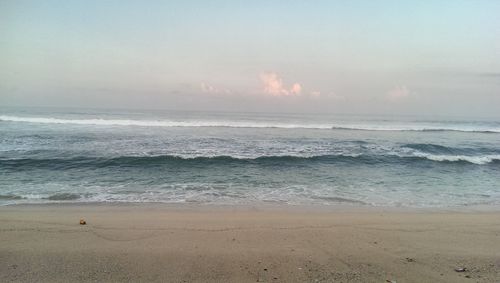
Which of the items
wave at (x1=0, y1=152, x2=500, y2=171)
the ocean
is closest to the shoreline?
the ocean

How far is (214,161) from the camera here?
14234 mm

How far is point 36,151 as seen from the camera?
49.6 ft

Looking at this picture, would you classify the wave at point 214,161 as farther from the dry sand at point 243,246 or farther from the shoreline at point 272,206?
the dry sand at point 243,246

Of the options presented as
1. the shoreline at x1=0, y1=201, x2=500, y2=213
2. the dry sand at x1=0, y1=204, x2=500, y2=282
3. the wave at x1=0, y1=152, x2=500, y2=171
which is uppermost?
the wave at x1=0, y1=152, x2=500, y2=171

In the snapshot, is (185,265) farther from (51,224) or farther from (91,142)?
(91,142)

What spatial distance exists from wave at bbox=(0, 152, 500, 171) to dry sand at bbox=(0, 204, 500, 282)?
584cm

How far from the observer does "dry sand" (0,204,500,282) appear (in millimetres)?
4031

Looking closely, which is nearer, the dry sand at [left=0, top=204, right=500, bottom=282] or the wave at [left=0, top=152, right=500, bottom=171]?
the dry sand at [left=0, top=204, right=500, bottom=282]

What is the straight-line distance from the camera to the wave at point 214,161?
12672 millimetres

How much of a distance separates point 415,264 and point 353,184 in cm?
657

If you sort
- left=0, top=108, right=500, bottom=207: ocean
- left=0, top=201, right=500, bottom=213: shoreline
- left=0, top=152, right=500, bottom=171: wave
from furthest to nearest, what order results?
left=0, top=152, right=500, bottom=171: wave → left=0, top=108, right=500, bottom=207: ocean → left=0, top=201, right=500, bottom=213: shoreline

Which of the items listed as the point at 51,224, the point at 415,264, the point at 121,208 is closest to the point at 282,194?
the point at 121,208

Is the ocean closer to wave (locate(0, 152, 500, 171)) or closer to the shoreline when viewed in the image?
wave (locate(0, 152, 500, 171))

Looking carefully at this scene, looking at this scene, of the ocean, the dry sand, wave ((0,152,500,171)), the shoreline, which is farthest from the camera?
wave ((0,152,500,171))
